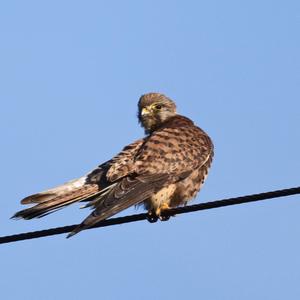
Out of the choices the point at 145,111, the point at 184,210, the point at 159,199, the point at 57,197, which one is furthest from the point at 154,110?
the point at 184,210

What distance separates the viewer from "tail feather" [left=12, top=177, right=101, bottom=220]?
599cm

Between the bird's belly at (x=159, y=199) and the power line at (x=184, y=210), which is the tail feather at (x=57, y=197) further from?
the power line at (x=184, y=210)

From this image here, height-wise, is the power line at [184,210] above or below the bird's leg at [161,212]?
below

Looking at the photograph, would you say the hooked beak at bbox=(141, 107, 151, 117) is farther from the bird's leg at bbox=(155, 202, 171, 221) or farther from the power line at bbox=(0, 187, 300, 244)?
the power line at bbox=(0, 187, 300, 244)

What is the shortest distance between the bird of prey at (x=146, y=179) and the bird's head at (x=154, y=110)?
0.86 ft

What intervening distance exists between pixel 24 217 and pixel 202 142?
6.88ft

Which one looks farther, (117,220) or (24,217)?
(24,217)

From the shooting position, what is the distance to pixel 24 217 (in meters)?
5.92

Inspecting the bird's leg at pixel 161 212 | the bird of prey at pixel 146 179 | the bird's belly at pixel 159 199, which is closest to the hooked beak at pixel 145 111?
the bird of prey at pixel 146 179

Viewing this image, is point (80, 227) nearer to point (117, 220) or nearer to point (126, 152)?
point (117, 220)

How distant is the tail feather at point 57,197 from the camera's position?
5.99 m

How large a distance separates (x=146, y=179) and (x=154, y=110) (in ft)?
5.87

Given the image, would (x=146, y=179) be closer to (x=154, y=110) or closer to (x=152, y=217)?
(x=152, y=217)

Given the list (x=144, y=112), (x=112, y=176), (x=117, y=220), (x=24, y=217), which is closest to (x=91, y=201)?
(x=112, y=176)
